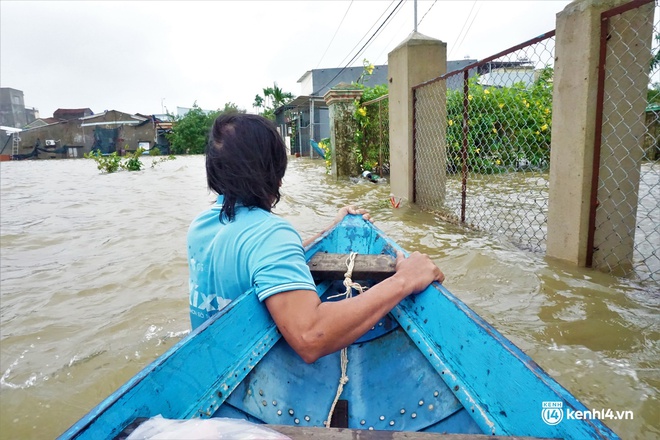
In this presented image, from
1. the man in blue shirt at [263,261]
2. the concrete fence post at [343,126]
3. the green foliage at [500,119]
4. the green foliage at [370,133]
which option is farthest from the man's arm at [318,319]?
the concrete fence post at [343,126]

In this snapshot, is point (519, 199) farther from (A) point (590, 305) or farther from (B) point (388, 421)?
(B) point (388, 421)

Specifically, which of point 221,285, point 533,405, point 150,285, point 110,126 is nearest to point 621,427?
point 533,405

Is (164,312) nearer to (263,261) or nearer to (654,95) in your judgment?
(263,261)

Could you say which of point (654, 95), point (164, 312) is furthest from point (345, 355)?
point (654, 95)

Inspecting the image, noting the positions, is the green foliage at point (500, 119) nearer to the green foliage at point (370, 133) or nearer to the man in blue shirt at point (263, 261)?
the green foliage at point (370, 133)

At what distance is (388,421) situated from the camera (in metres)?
1.57

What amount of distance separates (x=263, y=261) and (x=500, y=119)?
31.1 ft

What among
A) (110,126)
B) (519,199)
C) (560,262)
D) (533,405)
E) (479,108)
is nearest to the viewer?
(533,405)

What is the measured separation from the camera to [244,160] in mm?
1424

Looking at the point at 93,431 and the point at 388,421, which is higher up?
the point at 93,431

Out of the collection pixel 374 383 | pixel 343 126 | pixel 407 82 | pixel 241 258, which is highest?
pixel 407 82

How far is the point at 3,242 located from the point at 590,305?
21.8 ft

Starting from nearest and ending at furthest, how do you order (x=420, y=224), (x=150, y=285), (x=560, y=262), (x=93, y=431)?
(x=93, y=431)
(x=560, y=262)
(x=150, y=285)
(x=420, y=224)

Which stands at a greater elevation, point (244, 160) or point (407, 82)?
point (407, 82)
